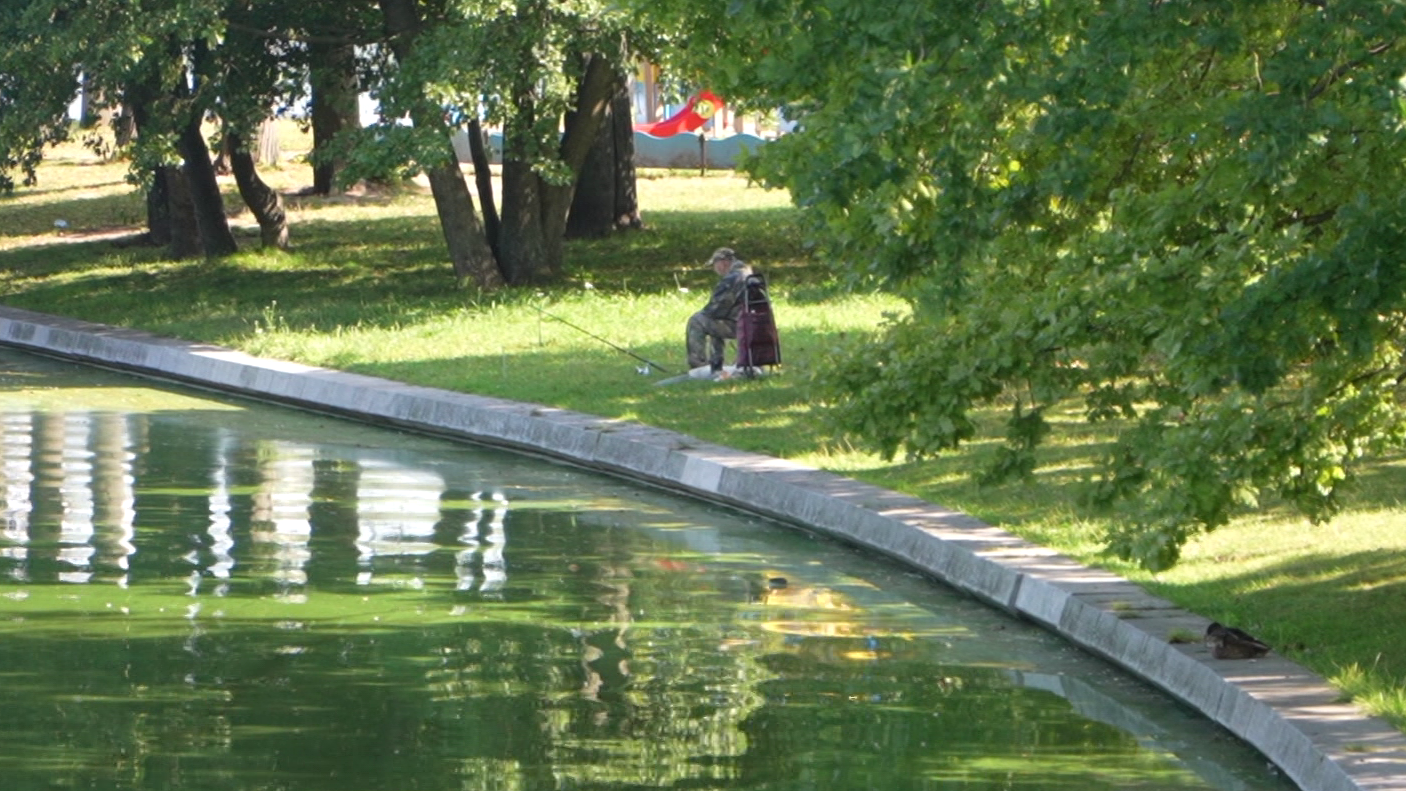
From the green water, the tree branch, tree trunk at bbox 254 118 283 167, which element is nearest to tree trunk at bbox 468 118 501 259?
the green water

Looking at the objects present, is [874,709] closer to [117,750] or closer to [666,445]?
[117,750]

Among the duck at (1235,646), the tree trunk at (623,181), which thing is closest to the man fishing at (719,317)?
the duck at (1235,646)

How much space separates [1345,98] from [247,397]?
13530 mm

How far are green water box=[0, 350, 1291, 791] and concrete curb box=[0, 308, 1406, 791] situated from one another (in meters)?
0.16

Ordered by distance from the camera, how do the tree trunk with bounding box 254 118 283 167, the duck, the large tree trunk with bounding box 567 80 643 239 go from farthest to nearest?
the tree trunk with bounding box 254 118 283 167 < the large tree trunk with bounding box 567 80 643 239 < the duck

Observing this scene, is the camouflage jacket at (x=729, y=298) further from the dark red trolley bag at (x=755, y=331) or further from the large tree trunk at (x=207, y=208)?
the large tree trunk at (x=207, y=208)

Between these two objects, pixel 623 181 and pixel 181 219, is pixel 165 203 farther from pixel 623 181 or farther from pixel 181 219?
pixel 623 181

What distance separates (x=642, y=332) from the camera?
2111 cm

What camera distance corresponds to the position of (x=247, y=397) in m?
19.3

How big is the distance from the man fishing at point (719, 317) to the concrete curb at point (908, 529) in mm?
1749

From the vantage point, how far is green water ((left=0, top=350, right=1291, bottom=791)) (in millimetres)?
8031

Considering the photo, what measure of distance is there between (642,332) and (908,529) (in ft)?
31.2

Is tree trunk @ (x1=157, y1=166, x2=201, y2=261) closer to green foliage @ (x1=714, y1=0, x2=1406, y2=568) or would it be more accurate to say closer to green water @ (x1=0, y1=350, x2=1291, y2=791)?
green water @ (x1=0, y1=350, x2=1291, y2=791)

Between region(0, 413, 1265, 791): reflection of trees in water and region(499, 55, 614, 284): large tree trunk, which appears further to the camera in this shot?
region(499, 55, 614, 284): large tree trunk
